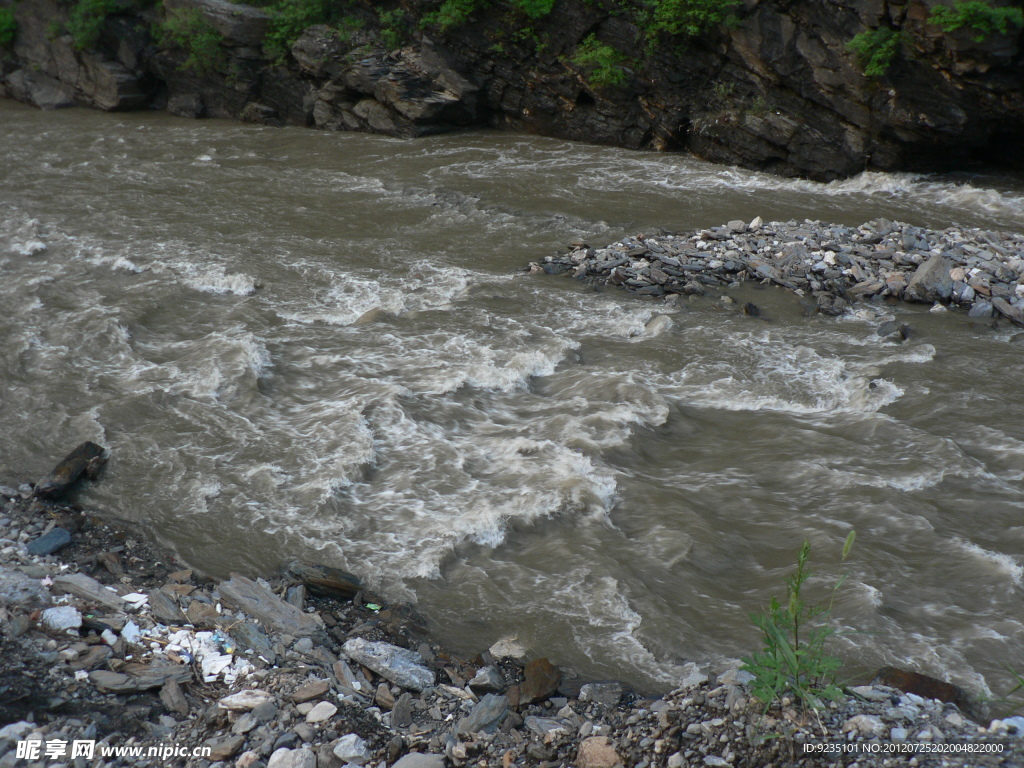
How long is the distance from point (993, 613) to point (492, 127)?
1827cm

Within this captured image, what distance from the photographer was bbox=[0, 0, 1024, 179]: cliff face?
14.5 meters

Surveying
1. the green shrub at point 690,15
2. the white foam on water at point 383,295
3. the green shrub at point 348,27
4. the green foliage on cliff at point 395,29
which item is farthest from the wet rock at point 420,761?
the green shrub at point 348,27

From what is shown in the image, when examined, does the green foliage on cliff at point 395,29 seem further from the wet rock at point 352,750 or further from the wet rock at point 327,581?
the wet rock at point 352,750

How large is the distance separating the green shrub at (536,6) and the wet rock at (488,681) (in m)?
17.4

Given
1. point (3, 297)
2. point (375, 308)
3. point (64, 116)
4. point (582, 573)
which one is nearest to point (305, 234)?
point (375, 308)

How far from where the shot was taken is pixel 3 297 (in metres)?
10.1

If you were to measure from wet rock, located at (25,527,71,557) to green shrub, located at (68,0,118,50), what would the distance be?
23207mm

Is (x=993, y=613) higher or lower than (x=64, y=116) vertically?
lower

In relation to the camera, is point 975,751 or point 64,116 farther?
point 64,116

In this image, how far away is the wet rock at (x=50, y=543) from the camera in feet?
18.0

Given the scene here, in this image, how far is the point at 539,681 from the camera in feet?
15.0

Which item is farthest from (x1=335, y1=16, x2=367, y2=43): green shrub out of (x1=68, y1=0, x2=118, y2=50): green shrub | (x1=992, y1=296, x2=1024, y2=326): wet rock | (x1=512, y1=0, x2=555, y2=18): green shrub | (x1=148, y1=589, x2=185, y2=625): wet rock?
(x1=148, y1=589, x2=185, y2=625): wet rock

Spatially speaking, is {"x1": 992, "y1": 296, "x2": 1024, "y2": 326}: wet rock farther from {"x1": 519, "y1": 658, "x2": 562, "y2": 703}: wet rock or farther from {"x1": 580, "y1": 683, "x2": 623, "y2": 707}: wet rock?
{"x1": 519, "y1": 658, "x2": 562, "y2": 703}: wet rock

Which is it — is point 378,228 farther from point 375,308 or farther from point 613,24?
point 613,24
